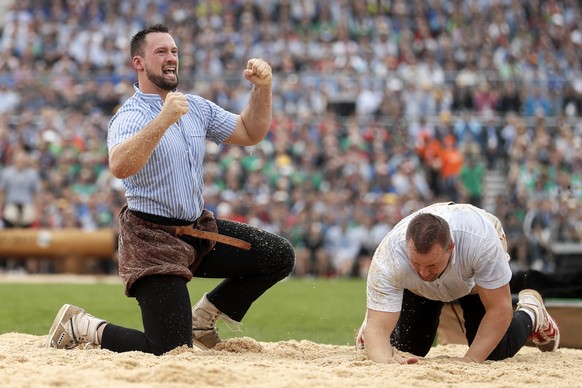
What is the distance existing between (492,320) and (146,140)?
2290 millimetres

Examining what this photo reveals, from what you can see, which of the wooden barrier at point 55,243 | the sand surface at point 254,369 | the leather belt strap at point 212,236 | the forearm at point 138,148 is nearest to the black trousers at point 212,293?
the leather belt strap at point 212,236

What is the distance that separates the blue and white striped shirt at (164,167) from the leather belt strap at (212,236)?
3.5 inches

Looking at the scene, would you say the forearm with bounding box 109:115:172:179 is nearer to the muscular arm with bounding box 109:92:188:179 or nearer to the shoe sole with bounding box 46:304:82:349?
the muscular arm with bounding box 109:92:188:179

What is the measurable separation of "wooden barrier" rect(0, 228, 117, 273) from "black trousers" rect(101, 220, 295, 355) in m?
10.8

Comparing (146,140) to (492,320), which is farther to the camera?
(492,320)

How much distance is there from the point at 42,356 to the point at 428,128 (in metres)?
15.1

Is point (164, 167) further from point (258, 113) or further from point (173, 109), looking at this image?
point (258, 113)

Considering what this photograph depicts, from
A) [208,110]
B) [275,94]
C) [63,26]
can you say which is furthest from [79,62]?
[208,110]

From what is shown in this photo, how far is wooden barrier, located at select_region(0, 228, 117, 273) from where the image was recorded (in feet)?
58.1

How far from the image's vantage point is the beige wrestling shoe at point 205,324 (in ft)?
23.5

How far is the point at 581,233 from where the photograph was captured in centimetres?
1745

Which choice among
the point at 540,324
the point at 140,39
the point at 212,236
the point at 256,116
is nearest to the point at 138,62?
the point at 140,39

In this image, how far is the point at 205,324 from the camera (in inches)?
283

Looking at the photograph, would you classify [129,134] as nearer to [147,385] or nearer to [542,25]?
[147,385]
